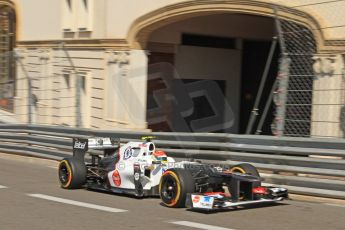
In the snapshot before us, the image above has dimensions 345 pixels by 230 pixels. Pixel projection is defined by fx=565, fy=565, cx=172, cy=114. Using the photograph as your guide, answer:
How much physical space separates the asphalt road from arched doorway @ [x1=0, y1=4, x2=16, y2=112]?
12.7m

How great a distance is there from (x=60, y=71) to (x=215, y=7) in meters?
7.54

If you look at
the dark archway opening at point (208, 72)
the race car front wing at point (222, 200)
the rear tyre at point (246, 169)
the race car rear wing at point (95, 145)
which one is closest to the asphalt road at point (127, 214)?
the race car front wing at point (222, 200)

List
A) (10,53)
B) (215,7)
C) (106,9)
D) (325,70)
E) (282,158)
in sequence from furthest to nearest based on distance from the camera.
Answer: (10,53) → (106,9) → (215,7) → (325,70) → (282,158)

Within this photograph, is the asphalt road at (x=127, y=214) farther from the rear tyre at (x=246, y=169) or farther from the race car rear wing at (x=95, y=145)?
the race car rear wing at (x=95, y=145)

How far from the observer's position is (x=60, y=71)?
63.2 feet

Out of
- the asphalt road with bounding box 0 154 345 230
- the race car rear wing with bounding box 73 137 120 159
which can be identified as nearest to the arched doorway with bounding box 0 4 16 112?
the race car rear wing with bounding box 73 137 120 159

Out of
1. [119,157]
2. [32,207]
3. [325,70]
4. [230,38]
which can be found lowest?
[32,207]

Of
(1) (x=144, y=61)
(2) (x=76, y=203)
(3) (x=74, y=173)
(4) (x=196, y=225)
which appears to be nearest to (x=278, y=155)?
(4) (x=196, y=225)

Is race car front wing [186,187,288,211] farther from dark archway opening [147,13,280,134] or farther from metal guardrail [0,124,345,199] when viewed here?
dark archway opening [147,13,280,134]

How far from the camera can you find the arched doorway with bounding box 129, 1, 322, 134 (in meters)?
16.9

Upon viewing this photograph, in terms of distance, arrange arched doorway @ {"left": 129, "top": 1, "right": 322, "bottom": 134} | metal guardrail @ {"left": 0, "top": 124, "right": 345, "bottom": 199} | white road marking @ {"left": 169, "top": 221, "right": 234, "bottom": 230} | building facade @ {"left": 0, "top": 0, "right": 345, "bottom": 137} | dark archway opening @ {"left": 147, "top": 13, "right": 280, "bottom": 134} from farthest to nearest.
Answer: dark archway opening @ {"left": 147, "top": 13, "right": 280, "bottom": 134} < arched doorway @ {"left": 129, "top": 1, "right": 322, "bottom": 134} < building facade @ {"left": 0, "top": 0, "right": 345, "bottom": 137} < metal guardrail @ {"left": 0, "top": 124, "right": 345, "bottom": 199} < white road marking @ {"left": 169, "top": 221, "right": 234, "bottom": 230}

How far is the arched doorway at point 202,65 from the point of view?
55.3ft

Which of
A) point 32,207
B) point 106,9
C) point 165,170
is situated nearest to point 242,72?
point 106,9

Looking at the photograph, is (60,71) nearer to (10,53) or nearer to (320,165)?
(10,53)
